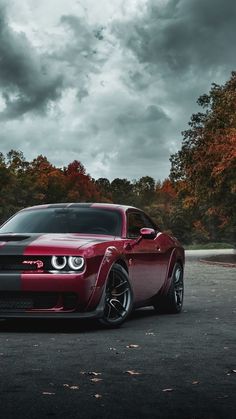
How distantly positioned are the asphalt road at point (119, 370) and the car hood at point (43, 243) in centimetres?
90

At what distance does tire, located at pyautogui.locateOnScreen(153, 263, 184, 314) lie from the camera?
11227 mm

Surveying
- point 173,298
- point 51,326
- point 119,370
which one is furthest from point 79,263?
point 173,298

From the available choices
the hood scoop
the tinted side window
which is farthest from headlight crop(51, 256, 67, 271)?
the tinted side window

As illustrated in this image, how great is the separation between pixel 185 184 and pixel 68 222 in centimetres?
3777

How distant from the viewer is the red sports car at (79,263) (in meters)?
8.63

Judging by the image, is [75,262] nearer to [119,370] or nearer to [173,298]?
[119,370]

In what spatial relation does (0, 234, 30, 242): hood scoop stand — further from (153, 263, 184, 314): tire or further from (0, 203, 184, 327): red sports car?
(153, 263, 184, 314): tire

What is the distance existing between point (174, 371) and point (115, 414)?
1602 mm

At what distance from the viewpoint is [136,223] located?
10.9 metres

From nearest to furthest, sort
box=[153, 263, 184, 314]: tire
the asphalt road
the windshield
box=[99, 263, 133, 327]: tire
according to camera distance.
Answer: the asphalt road
box=[99, 263, 133, 327]: tire
the windshield
box=[153, 263, 184, 314]: tire

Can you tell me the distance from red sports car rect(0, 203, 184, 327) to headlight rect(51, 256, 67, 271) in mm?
11

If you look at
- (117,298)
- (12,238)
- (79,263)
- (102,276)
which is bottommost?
(117,298)

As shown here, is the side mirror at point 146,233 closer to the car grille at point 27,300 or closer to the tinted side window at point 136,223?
the tinted side window at point 136,223

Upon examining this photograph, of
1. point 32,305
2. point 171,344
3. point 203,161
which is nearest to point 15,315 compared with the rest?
point 32,305
